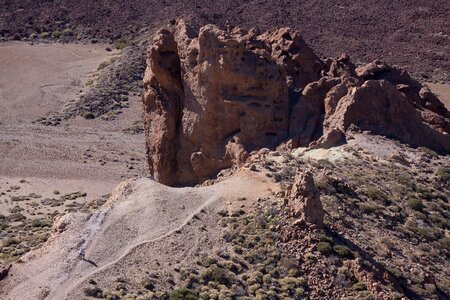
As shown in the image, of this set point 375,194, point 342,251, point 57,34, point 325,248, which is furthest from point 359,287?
point 57,34

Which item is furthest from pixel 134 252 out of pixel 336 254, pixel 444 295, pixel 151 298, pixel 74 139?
pixel 74 139

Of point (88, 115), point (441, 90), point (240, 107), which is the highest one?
point (240, 107)

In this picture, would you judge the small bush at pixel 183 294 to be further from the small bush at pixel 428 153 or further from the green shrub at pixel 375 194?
the small bush at pixel 428 153

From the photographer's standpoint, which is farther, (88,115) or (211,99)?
(88,115)

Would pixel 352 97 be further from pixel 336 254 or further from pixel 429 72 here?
pixel 429 72

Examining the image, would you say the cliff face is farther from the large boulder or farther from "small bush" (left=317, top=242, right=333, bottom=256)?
"small bush" (left=317, top=242, right=333, bottom=256)

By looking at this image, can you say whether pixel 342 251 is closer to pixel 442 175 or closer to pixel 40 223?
pixel 442 175

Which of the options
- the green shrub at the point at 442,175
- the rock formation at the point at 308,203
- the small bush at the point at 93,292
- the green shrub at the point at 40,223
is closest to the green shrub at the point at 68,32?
the green shrub at the point at 40,223
